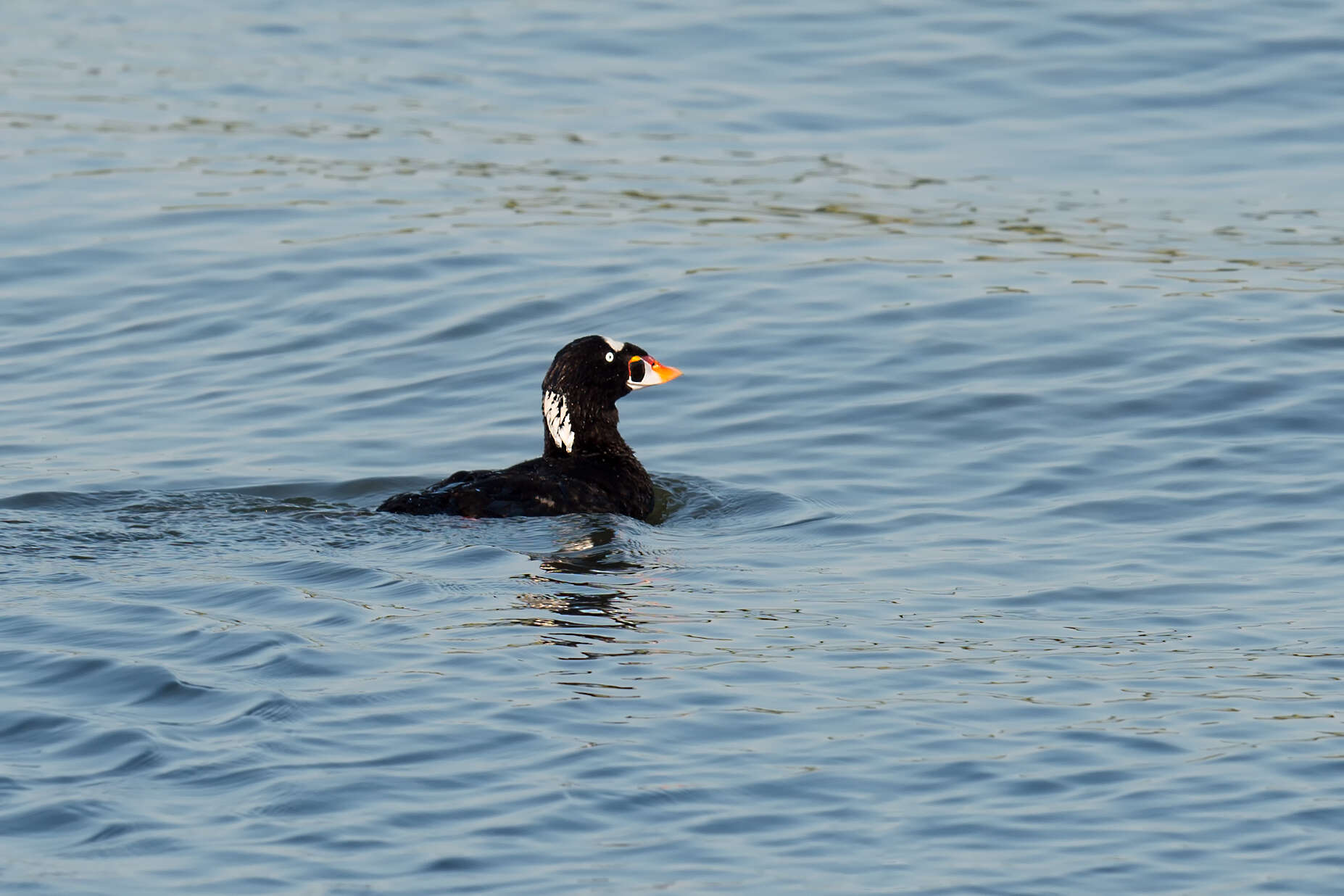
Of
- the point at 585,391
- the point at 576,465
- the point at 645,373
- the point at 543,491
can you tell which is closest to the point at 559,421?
the point at 585,391

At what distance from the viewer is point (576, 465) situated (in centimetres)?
1182

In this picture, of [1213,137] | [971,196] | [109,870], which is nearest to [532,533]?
[109,870]

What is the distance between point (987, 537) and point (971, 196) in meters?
8.32

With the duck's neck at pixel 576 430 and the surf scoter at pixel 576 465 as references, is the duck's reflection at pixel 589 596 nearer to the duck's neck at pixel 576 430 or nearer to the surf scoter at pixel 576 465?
the surf scoter at pixel 576 465

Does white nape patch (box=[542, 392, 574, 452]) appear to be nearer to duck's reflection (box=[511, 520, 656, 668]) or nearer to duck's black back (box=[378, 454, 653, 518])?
duck's black back (box=[378, 454, 653, 518])

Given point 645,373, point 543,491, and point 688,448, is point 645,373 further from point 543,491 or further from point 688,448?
point 543,491

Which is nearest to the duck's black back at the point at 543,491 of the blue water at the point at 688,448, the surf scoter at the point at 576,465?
the surf scoter at the point at 576,465

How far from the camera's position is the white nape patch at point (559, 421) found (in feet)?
40.1

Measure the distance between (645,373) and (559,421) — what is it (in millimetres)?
654

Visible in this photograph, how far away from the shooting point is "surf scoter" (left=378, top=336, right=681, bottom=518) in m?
10.9

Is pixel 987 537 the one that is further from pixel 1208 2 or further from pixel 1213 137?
pixel 1208 2


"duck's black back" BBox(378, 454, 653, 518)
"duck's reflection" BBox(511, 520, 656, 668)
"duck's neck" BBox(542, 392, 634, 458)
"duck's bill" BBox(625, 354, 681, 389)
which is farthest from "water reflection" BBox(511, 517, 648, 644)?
"duck's bill" BBox(625, 354, 681, 389)

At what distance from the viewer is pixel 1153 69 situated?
23.2m

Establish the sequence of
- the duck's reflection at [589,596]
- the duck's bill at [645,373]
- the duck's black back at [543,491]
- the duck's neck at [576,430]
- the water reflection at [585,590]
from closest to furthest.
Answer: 1. the duck's reflection at [589,596]
2. the water reflection at [585,590]
3. the duck's black back at [543,491]
4. the duck's neck at [576,430]
5. the duck's bill at [645,373]
